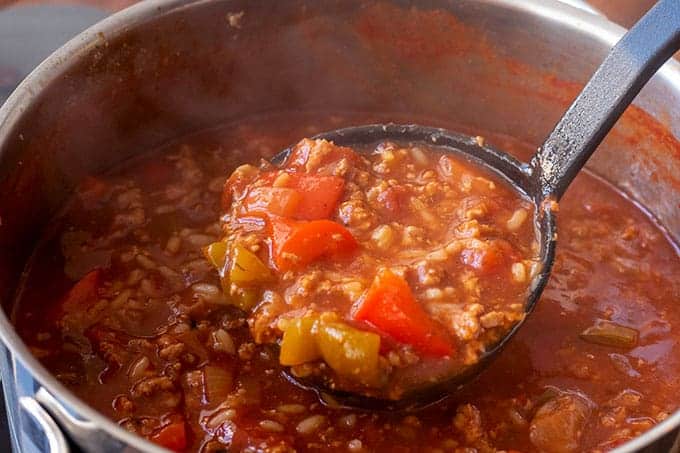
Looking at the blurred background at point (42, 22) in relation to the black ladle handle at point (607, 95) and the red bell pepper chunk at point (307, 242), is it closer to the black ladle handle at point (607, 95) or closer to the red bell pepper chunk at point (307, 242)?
the black ladle handle at point (607, 95)

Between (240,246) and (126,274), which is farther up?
(240,246)

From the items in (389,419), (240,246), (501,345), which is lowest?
(389,419)

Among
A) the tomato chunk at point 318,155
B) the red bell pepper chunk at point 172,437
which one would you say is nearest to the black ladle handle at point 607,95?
the tomato chunk at point 318,155

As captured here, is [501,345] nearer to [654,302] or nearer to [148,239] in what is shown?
[654,302]

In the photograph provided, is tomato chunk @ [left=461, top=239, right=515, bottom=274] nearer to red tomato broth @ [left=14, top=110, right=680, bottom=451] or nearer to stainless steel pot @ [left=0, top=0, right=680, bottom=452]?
red tomato broth @ [left=14, top=110, right=680, bottom=451]

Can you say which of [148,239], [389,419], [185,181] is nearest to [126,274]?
[148,239]

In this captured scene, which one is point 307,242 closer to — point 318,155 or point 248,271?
point 248,271

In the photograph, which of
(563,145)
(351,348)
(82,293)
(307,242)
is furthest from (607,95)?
(82,293)
